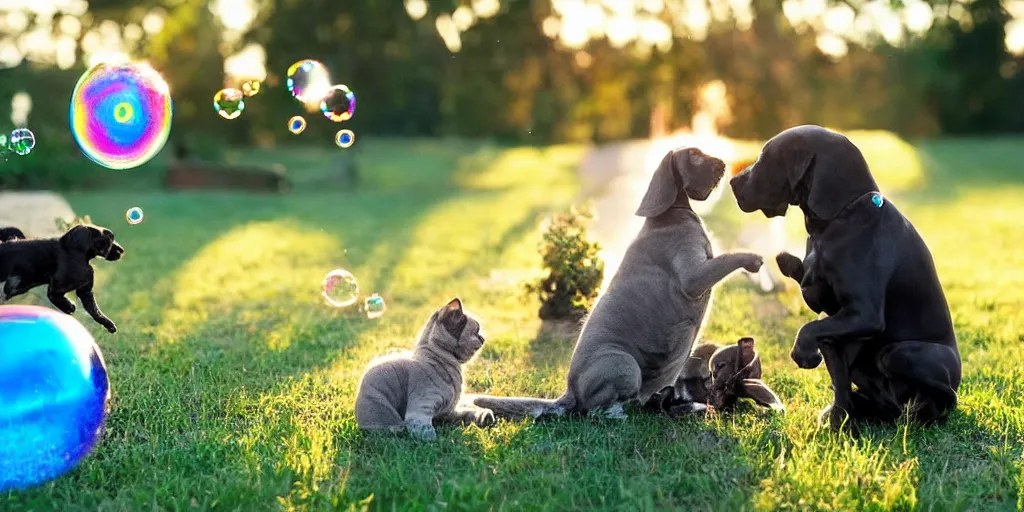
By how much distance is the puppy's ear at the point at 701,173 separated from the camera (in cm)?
561

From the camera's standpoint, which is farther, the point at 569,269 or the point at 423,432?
the point at 569,269

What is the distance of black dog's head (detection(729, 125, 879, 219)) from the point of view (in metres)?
5.02

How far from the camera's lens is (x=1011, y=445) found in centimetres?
529

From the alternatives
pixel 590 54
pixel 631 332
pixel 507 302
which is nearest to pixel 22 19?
pixel 590 54

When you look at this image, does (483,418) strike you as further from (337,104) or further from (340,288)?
(337,104)

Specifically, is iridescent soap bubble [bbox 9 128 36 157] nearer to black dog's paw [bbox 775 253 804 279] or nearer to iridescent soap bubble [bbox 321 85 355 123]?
iridescent soap bubble [bbox 321 85 355 123]

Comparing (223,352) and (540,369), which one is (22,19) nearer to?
(223,352)

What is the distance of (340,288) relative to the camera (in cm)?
736

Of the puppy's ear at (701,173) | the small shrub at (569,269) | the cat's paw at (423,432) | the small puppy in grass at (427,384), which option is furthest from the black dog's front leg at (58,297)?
the small shrub at (569,269)

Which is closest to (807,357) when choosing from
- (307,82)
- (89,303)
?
(89,303)

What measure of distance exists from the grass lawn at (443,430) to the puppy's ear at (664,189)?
1306 mm

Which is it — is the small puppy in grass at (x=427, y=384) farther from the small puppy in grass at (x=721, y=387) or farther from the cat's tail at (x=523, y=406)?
the small puppy in grass at (x=721, y=387)

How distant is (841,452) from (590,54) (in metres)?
24.3

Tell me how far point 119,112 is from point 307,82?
1.60 metres
